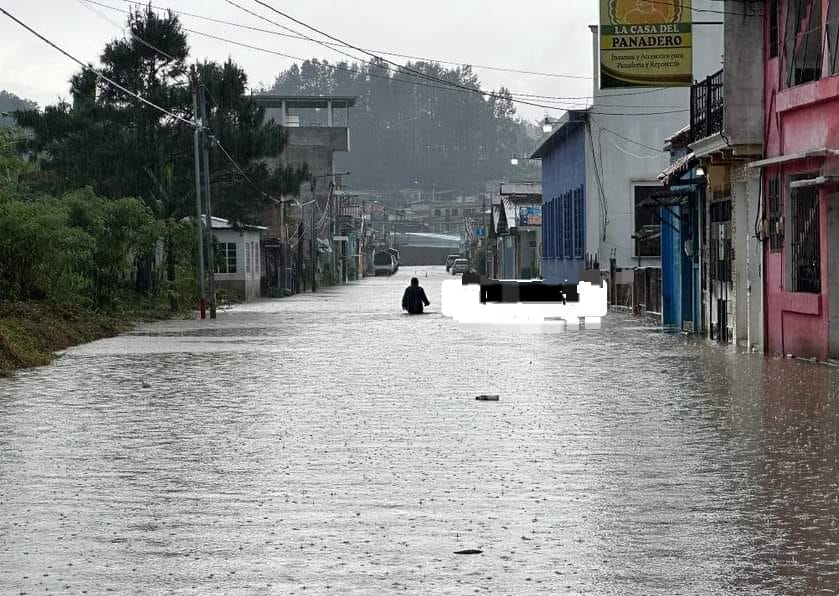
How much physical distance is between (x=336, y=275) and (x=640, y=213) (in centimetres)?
6406

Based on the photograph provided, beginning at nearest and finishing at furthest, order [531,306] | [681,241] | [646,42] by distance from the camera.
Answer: [646,42]
[681,241]
[531,306]

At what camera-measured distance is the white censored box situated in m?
42.4

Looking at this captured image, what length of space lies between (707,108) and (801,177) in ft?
16.2

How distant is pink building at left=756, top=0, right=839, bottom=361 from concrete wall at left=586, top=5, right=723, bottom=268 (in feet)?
96.3

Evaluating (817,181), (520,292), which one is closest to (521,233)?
(520,292)

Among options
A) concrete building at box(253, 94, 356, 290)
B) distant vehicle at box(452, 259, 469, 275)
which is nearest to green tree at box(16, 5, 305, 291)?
concrete building at box(253, 94, 356, 290)

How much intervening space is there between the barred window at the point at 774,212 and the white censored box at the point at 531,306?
498 inches

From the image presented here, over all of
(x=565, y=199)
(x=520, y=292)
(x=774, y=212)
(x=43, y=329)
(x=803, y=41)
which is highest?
(x=803, y=41)

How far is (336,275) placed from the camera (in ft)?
388

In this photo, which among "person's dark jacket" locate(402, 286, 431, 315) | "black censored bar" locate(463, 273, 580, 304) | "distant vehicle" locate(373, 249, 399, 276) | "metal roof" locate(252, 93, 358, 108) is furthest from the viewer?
"distant vehicle" locate(373, 249, 399, 276)

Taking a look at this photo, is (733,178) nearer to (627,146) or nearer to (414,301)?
(414,301)

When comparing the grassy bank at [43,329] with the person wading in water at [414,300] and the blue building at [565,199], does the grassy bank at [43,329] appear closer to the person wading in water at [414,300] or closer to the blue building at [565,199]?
the person wading in water at [414,300]

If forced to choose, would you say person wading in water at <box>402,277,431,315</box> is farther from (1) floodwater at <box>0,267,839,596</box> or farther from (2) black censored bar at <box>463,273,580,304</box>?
(1) floodwater at <box>0,267,839,596</box>

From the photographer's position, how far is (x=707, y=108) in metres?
29.2
